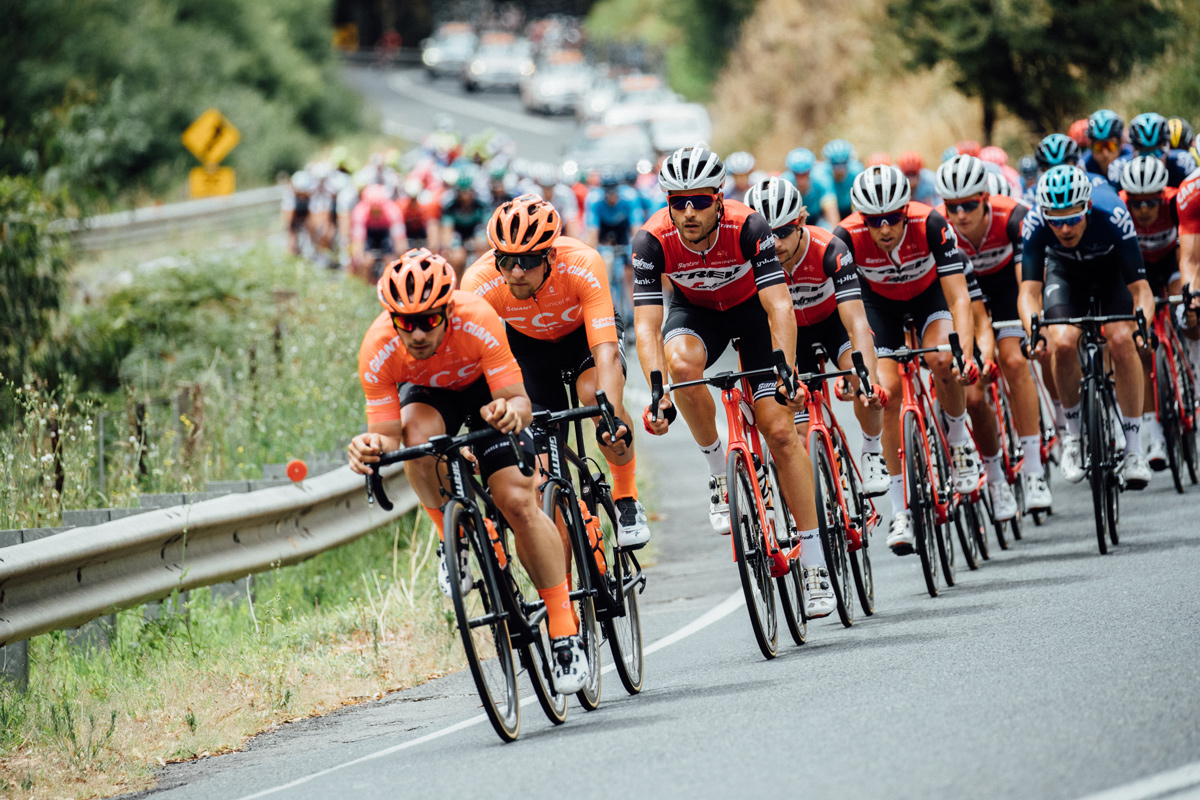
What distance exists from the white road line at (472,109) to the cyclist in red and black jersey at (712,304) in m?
50.3

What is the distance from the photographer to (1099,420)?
402 inches

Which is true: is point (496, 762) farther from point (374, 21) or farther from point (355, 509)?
point (374, 21)

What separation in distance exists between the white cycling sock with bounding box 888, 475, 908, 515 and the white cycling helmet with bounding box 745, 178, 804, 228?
1799 millimetres

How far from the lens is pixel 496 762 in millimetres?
6664

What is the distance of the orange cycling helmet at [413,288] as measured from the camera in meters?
6.94

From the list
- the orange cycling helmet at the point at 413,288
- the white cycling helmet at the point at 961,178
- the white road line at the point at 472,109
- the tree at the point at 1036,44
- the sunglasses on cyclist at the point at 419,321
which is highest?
the white road line at the point at 472,109

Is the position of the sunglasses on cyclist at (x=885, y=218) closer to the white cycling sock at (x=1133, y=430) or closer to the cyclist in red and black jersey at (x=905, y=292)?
the cyclist in red and black jersey at (x=905, y=292)

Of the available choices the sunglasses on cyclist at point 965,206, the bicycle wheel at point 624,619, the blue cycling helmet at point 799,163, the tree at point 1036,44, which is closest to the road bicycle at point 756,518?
the bicycle wheel at point 624,619

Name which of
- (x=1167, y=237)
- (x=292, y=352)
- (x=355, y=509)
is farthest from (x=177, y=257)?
(x=1167, y=237)

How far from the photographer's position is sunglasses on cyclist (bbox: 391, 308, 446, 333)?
7027 mm

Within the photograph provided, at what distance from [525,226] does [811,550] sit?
2.35 metres

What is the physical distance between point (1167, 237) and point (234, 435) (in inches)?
288

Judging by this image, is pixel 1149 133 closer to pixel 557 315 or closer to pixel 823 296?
pixel 823 296

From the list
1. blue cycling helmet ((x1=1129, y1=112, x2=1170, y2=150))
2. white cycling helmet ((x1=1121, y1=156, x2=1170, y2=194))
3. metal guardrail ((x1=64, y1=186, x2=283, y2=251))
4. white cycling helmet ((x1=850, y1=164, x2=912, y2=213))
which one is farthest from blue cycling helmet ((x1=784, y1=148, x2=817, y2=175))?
metal guardrail ((x1=64, y1=186, x2=283, y2=251))
